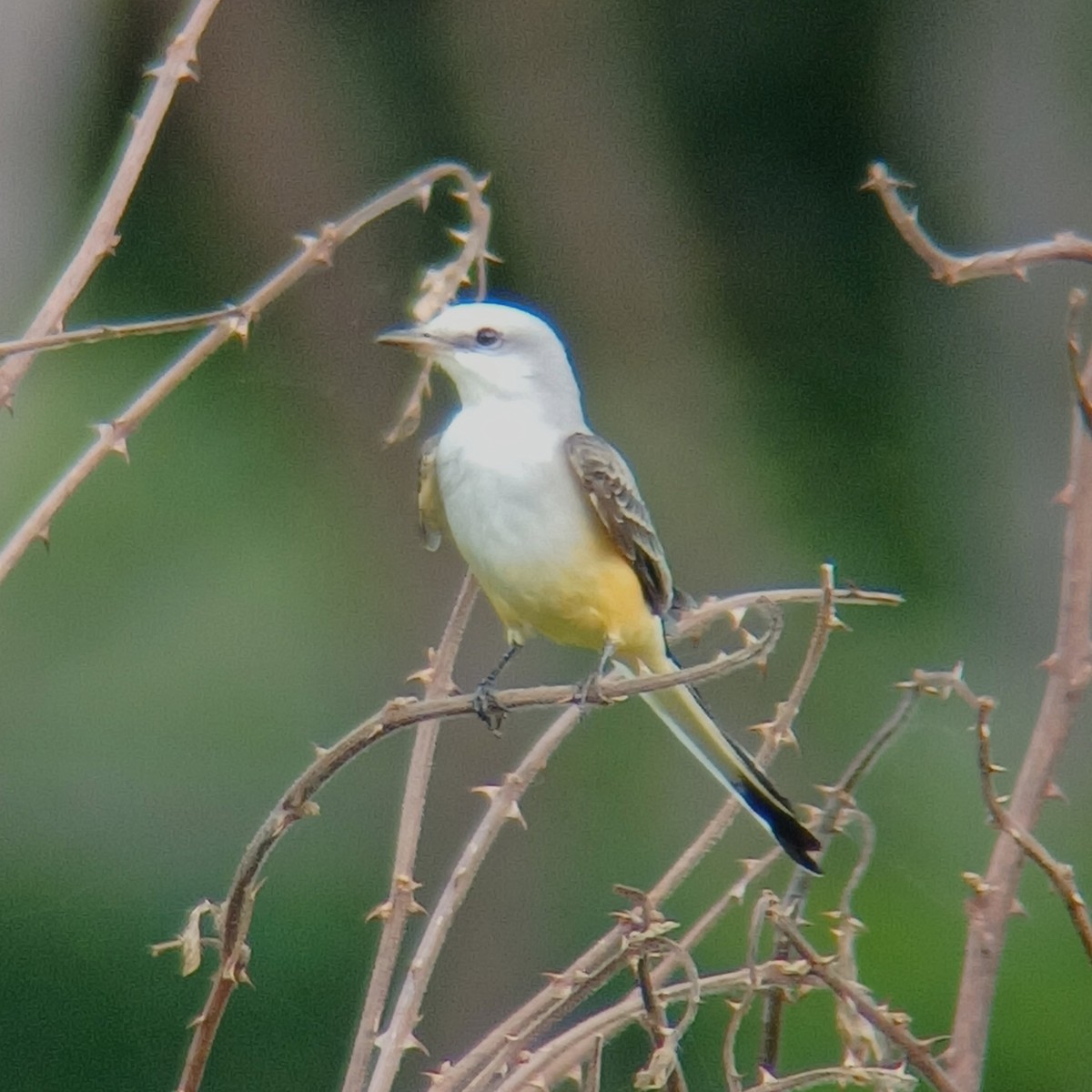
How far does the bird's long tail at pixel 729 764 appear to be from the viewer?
1472mm

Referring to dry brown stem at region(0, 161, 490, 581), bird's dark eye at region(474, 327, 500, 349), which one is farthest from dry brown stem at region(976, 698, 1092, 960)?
bird's dark eye at region(474, 327, 500, 349)

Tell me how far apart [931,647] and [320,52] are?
7.71ft

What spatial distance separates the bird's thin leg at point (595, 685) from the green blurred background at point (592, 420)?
2635mm

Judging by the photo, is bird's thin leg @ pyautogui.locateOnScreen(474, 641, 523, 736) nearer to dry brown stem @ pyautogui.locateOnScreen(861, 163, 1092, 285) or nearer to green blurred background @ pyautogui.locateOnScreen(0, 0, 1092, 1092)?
dry brown stem @ pyautogui.locateOnScreen(861, 163, 1092, 285)

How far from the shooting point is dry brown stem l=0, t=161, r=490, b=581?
3.96 feet

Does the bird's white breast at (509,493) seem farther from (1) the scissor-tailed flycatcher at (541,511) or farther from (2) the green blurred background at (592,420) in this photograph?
(2) the green blurred background at (592,420)

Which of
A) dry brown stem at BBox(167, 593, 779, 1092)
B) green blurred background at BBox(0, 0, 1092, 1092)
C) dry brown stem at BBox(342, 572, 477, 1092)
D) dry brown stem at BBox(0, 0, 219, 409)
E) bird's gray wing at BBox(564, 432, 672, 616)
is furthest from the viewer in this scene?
green blurred background at BBox(0, 0, 1092, 1092)

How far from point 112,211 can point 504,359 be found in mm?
684

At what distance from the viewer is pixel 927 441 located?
5773 mm

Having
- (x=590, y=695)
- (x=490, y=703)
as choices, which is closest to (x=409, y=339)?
(x=490, y=703)

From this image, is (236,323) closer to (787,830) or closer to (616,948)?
(616,948)

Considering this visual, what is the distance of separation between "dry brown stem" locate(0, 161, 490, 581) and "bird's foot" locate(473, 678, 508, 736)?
0.97 feet

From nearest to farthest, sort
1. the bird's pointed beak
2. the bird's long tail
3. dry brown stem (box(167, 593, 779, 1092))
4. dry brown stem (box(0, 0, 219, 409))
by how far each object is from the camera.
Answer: dry brown stem (box(167, 593, 779, 1092)) → dry brown stem (box(0, 0, 219, 409)) → the bird's long tail → the bird's pointed beak

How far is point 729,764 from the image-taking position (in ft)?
5.82
